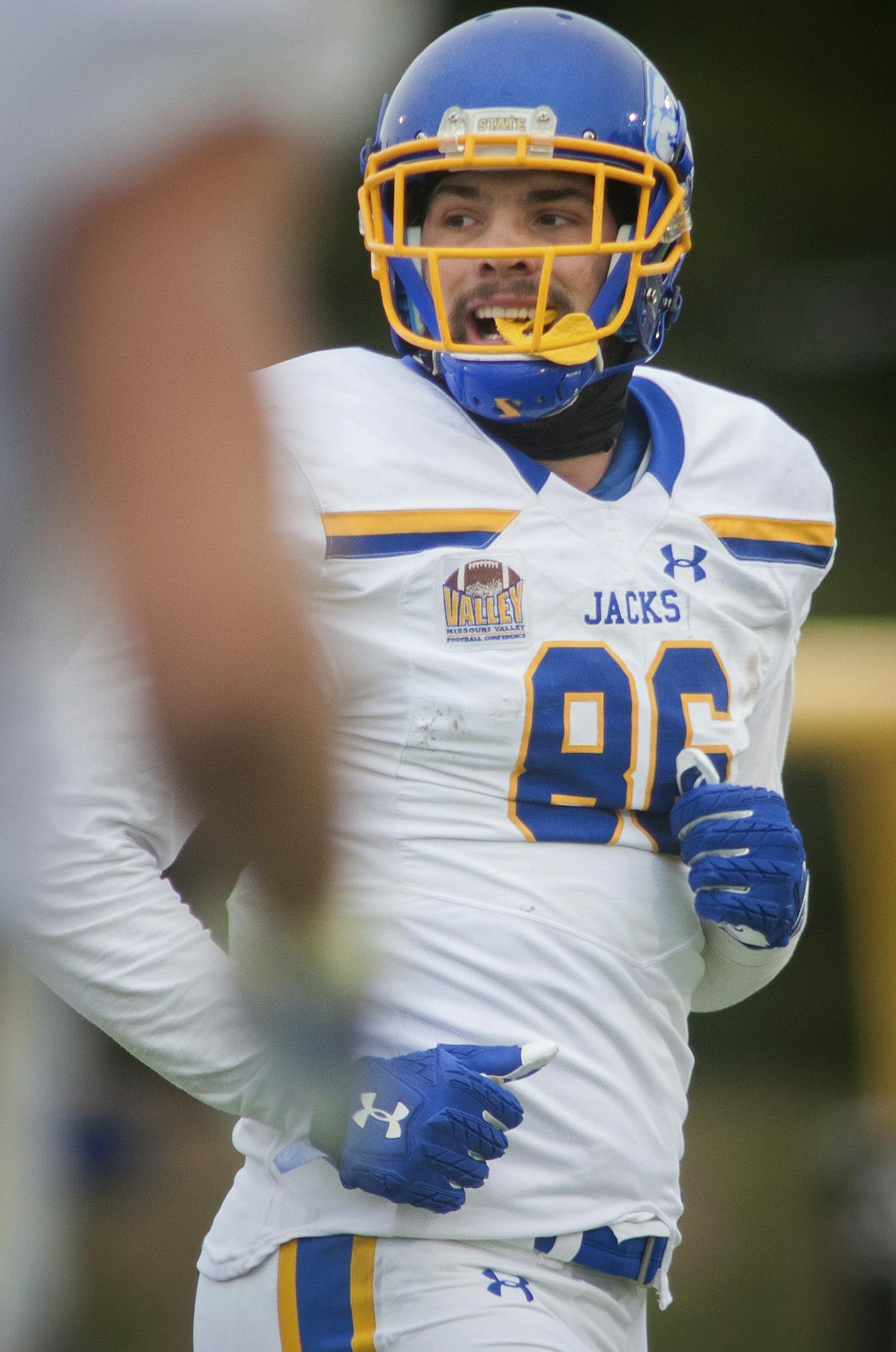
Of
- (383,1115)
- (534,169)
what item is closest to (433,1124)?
(383,1115)

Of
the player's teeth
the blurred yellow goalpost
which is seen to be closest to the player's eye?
the player's teeth

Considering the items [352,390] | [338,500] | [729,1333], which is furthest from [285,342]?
[729,1333]

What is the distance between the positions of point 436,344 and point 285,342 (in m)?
1.03

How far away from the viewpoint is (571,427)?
2035 millimetres

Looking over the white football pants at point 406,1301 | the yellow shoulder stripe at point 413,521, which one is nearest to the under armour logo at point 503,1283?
the white football pants at point 406,1301

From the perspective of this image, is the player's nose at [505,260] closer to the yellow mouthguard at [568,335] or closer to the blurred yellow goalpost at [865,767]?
the yellow mouthguard at [568,335]

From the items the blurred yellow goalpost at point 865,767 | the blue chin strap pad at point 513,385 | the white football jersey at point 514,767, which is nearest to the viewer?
the white football jersey at point 514,767

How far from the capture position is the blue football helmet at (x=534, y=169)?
6.45ft

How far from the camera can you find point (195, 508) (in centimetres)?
90

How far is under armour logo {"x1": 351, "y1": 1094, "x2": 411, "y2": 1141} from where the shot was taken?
65.4 inches

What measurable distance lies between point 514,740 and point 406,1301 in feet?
1.84

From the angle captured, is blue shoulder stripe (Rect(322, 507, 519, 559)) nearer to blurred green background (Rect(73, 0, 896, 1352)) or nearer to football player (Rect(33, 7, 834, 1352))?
football player (Rect(33, 7, 834, 1352))

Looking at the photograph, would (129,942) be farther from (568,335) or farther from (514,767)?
(568,335)

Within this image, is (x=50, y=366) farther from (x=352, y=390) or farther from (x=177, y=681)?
(x=352, y=390)
